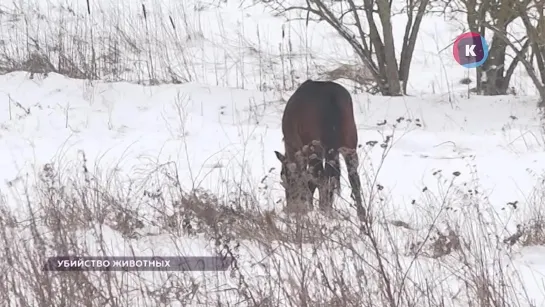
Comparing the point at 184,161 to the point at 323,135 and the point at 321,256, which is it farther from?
the point at 321,256

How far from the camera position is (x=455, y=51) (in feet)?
32.4

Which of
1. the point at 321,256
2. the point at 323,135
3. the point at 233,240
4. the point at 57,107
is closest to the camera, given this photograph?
the point at 321,256

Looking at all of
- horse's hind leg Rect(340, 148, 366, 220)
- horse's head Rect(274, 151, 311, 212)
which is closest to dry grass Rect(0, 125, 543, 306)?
horse's head Rect(274, 151, 311, 212)

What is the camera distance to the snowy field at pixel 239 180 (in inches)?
105

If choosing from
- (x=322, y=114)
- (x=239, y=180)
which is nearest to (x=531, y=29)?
(x=322, y=114)

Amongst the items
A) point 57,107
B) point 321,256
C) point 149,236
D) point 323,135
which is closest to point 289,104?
point 323,135

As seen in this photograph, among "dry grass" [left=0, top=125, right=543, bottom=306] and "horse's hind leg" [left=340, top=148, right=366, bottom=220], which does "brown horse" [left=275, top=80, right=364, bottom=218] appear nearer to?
"horse's hind leg" [left=340, top=148, right=366, bottom=220]

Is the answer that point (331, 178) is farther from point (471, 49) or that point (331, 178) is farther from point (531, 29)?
point (471, 49)

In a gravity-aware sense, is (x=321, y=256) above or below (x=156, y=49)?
below

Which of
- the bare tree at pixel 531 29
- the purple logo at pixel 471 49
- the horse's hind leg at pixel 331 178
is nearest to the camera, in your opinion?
the horse's hind leg at pixel 331 178

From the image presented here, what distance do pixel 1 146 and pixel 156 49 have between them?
3793 mm

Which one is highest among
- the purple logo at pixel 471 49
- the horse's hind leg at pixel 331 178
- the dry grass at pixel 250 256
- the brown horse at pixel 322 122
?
the purple logo at pixel 471 49

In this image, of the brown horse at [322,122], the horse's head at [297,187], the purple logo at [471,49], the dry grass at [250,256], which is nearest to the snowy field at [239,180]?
the dry grass at [250,256]

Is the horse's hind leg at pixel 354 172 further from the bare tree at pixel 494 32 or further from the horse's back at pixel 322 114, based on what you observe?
the bare tree at pixel 494 32
